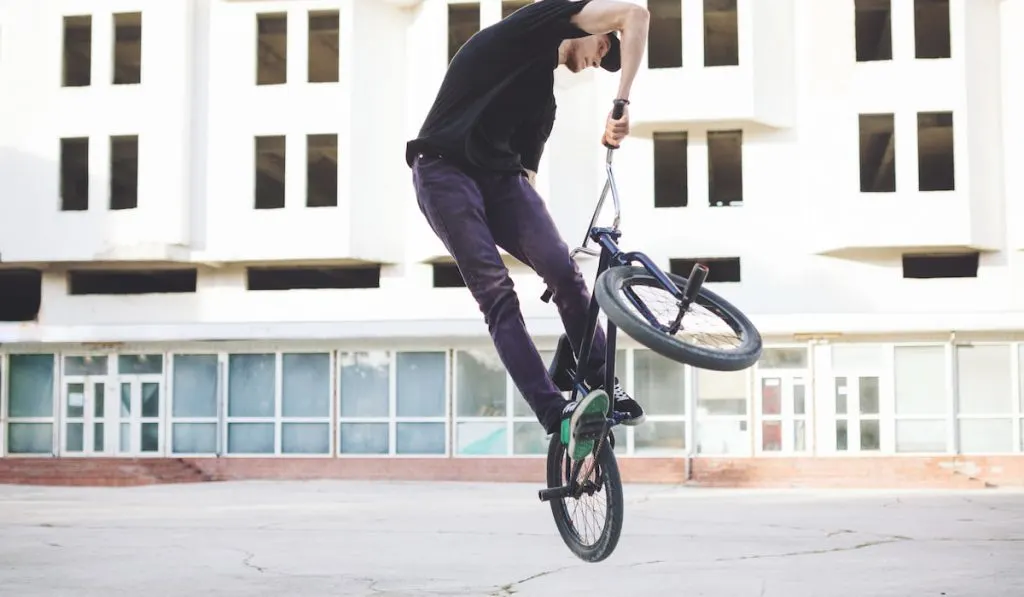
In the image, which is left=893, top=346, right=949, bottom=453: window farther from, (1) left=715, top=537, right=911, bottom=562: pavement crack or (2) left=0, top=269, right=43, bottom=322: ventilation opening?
(2) left=0, top=269, right=43, bottom=322: ventilation opening

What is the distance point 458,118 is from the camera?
5.38 meters

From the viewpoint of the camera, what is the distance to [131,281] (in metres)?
35.6

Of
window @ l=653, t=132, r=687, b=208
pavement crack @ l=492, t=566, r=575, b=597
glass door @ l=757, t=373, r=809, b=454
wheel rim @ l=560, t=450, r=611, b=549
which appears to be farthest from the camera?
window @ l=653, t=132, r=687, b=208

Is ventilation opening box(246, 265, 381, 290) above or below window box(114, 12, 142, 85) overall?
below

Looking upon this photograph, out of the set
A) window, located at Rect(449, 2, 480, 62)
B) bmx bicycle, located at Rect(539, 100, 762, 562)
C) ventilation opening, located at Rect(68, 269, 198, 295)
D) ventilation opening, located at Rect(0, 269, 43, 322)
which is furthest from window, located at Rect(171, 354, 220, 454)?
bmx bicycle, located at Rect(539, 100, 762, 562)

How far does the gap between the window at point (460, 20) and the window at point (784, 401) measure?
35.2 feet

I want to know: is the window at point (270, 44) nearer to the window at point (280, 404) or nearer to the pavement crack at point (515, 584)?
the window at point (280, 404)

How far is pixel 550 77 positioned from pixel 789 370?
26.3 m

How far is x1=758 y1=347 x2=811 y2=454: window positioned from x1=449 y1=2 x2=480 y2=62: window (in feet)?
35.2

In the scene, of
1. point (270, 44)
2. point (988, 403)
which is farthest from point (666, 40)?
point (988, 403)


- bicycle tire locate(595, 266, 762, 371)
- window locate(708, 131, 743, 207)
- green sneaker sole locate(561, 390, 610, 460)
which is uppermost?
window locate(708, 131, 743, 207)

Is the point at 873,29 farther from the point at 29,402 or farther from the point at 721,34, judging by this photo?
the point at 29,402

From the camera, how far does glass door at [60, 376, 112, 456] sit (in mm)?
32688

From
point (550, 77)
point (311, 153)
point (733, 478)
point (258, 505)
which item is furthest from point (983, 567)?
point (311, 153)
